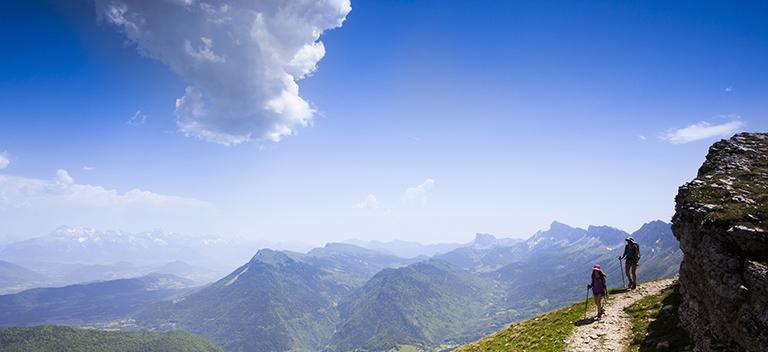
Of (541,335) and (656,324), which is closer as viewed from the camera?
(656,324)

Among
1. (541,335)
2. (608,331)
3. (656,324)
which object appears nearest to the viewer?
(656,324)

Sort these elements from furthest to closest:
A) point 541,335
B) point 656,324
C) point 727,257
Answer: point 541,335, point 656,324, point 727,257

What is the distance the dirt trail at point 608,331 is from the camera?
2350cm

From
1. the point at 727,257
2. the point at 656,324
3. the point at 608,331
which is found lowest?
the point at 608,331

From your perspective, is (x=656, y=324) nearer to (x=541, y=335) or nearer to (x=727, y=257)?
(x=541, y=335)

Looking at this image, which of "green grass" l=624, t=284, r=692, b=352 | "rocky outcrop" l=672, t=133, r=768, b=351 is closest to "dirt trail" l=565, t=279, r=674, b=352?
"green grass" l=624, t=284, r=692, b=352

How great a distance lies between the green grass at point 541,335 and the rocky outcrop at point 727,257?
334 inches

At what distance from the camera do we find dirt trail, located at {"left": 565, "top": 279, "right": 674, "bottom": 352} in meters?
23.5

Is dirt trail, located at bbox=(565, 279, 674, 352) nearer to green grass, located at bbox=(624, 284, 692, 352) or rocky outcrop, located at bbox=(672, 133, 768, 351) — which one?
green grass, located at bbox=(624, 284, 692, 352)

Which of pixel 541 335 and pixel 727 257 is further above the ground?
pixel 727 257

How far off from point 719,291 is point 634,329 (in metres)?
9.59

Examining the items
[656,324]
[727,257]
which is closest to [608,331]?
[656,324]

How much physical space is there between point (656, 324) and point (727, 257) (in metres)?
9.74

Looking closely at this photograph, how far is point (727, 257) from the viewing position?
53.3ft
